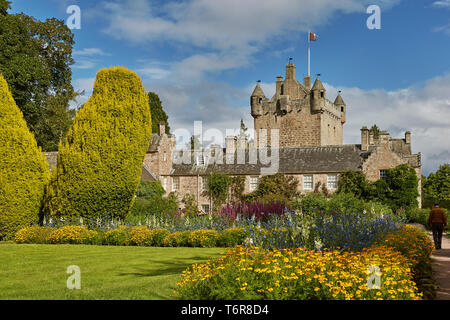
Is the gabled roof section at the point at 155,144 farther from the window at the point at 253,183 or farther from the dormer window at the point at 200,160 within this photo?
the window at the point at 253,183

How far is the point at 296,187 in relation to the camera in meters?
34.9

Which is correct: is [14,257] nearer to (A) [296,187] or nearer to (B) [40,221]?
(B) [40,221]

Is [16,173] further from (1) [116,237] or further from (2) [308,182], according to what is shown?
(2) [308,182]

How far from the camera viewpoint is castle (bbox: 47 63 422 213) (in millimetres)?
34000

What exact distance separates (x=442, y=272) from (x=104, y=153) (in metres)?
12.7

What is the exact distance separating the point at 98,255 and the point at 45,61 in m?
26.1

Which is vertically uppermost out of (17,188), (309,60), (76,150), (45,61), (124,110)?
(309,60)

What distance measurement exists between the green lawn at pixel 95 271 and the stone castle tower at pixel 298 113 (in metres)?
32.8

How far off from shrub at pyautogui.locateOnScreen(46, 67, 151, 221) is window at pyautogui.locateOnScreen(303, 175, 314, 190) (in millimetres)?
19453

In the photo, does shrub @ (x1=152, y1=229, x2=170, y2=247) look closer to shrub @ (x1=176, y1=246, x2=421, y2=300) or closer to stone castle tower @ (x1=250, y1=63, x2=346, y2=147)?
shrub @ (x1=176, y1=246, x2=421, y2=300)

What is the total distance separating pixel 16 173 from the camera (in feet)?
56.5
